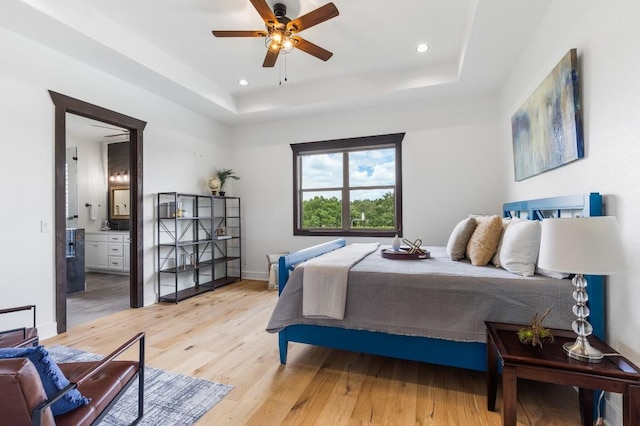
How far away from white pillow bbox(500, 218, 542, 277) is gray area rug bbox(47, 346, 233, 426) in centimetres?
207

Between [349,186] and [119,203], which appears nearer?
[349,186]

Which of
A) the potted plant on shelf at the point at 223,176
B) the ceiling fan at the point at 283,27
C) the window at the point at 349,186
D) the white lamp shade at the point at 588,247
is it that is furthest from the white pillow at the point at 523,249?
the potted plant on shelf at the point at 223,176

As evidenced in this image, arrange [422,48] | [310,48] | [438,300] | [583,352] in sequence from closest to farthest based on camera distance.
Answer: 1. [583,352]
2. [438,300]
3. [310,48]
4. [422,48]

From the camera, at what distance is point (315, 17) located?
2.39 m

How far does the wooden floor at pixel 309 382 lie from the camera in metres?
1.71

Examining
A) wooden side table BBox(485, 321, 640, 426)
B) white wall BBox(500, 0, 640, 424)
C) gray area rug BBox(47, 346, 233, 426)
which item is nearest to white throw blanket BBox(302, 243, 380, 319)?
gray area rug BBox(47, 346, 233, 426)

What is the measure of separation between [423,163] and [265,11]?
292cm

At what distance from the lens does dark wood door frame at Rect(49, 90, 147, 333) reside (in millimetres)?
2957

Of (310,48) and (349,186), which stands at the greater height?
(310,48)

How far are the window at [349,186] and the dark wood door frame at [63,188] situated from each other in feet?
7.47

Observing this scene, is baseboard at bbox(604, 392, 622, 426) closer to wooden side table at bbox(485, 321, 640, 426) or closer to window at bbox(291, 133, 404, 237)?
wooden side table at bbox(485, 321, 640, 426)

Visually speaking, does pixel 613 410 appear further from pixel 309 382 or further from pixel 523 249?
pixel 309 382

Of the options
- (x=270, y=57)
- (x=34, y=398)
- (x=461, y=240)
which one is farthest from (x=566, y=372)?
(x=270, y=57)

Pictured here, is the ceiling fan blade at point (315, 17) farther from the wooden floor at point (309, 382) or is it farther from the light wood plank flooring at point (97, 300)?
the light wood plank flooring at point (97, 300)
